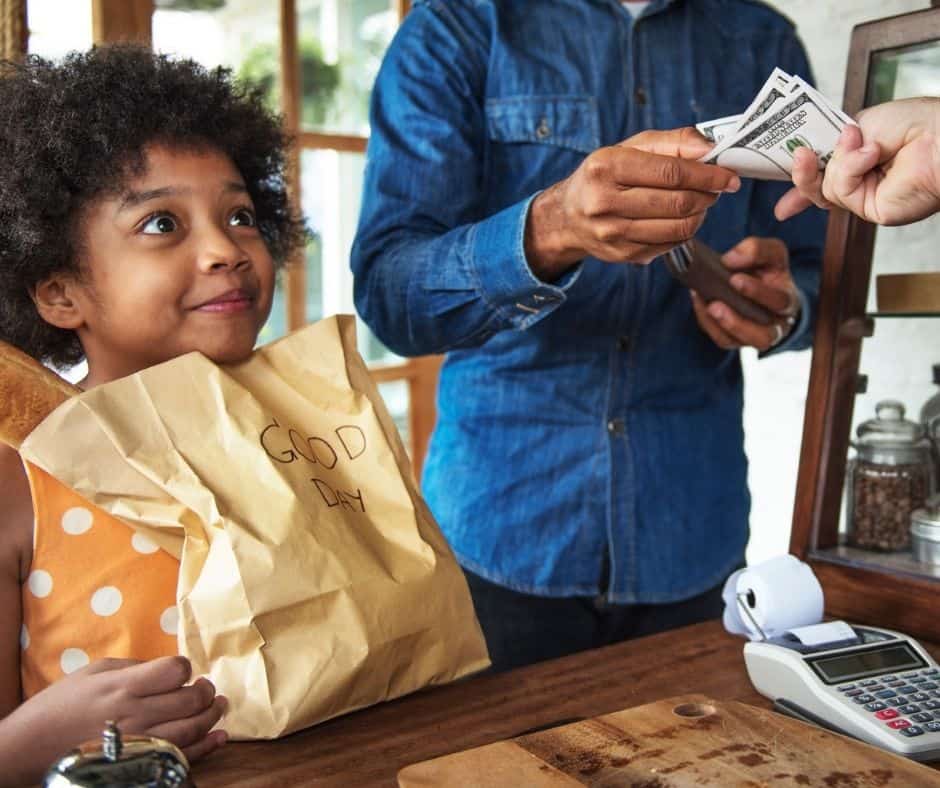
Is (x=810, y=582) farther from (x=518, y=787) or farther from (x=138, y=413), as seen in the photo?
(x=138, y=413)

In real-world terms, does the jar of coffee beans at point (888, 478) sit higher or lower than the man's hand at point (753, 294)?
lower

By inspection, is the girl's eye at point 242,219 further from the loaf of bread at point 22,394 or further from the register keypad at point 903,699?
the register keypad at point 903,699

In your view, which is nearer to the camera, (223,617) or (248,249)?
(223,617)

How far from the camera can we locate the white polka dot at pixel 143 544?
1.01 meters

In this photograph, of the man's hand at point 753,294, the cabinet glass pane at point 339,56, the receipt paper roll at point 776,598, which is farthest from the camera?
the cabinet glass pane at point 339,56

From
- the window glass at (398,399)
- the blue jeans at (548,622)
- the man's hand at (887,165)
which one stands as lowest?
the window glass at (398,399)

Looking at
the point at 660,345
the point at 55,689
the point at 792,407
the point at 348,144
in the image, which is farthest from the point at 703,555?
the point at 348,144

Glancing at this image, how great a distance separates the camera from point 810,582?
1118 mm

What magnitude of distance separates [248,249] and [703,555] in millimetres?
708

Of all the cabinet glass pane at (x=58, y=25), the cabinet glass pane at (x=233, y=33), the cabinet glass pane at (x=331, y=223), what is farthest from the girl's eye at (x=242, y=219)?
the cabinet glass pane at (x=331, y=223)

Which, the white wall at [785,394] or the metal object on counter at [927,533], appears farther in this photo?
the white wall at [785,394]

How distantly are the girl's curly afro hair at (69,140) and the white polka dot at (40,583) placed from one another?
1.07ft

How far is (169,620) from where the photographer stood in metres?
1.01

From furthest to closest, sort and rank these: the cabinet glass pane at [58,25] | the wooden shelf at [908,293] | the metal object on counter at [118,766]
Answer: the cabinet glass pane at [58,25] → the wooden shelf at [908,293] → the metal object on counter at [118,766]
